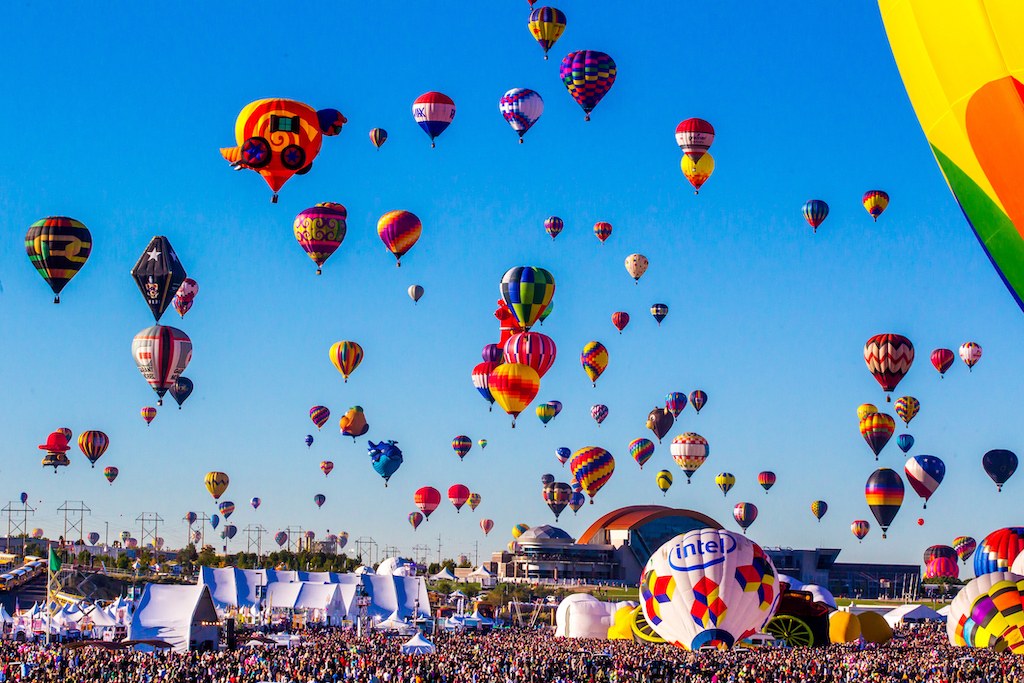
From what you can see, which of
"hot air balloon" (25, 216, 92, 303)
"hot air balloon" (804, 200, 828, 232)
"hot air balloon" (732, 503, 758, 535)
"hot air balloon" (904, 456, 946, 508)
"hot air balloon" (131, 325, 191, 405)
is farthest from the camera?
"hot air balloon" (732, 503, 758, 535)

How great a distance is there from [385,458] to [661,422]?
1576cm

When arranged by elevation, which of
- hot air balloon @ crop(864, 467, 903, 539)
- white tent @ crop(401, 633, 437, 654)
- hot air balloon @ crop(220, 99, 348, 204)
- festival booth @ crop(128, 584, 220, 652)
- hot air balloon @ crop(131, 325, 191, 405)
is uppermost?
hot air balloon @ crop(220, 99, 348, 204)

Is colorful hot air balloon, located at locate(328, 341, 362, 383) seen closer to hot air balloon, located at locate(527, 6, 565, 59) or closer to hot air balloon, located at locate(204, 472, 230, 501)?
hot air balloon, located at locate(527, 6, 565, 59)

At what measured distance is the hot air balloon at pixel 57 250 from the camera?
4072 centimetres

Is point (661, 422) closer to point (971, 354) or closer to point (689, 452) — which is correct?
point (689, 452)

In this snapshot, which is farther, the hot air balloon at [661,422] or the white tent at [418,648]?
the hot air balloon at [661,422]

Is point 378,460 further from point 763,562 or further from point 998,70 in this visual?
point 998,70

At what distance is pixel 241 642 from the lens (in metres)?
39.6

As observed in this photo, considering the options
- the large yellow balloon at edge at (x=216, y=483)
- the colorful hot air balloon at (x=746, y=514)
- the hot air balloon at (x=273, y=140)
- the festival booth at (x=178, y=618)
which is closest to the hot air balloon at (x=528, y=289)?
the hot air balloon at (x=273, y=140)

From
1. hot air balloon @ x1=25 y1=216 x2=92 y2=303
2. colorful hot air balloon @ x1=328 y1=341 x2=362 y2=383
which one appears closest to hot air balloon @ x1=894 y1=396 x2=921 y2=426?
colorful hot air balloon @ x1=328 y1=341 x2=362 y2=383

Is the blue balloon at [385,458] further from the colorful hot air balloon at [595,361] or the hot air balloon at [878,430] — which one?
the hot air balloon at [878,430]

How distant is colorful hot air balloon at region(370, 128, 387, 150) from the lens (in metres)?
48.5

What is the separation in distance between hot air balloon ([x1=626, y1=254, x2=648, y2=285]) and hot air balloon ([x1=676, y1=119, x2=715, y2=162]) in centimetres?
1044

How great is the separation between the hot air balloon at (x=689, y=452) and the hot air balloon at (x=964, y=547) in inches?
1299
